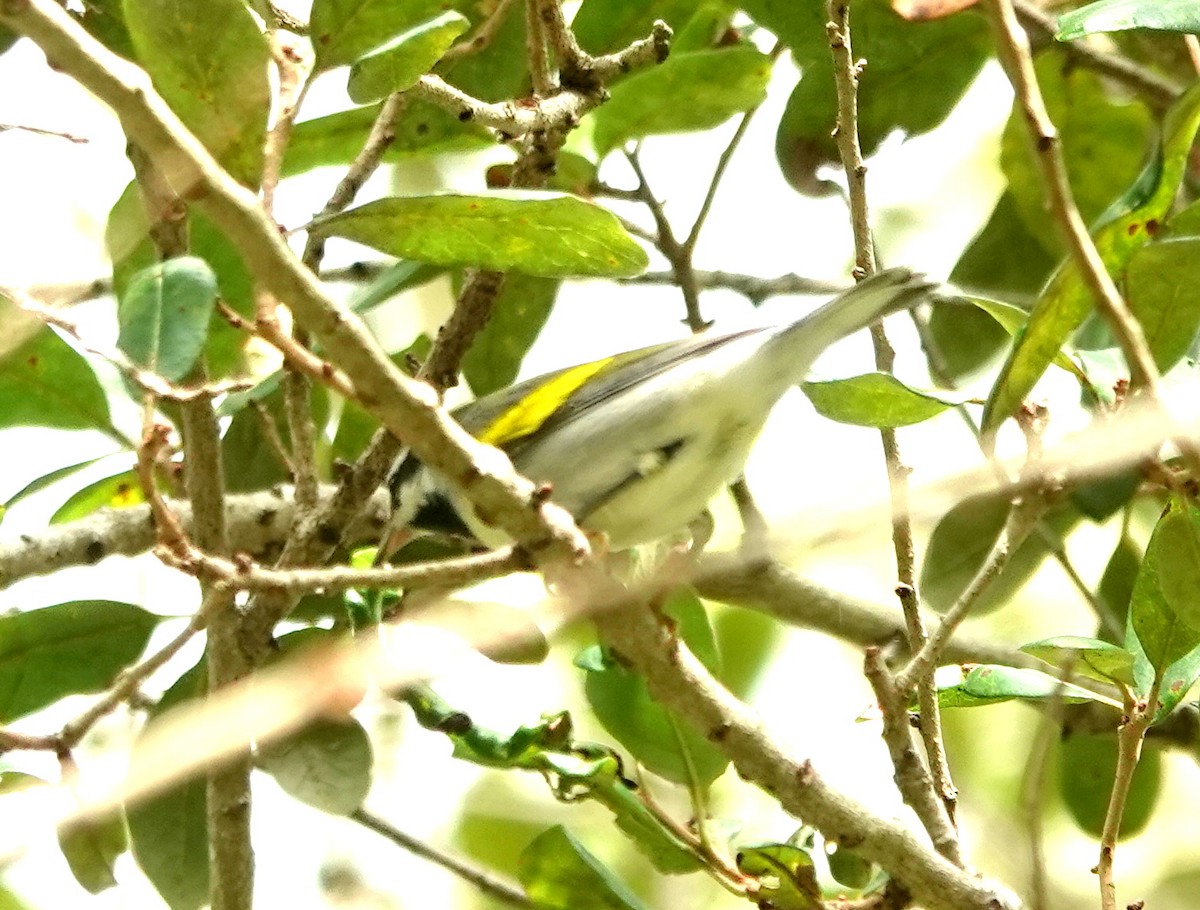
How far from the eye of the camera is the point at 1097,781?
8.12ft

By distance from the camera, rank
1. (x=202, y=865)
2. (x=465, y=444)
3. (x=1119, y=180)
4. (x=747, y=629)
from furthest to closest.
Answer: (x=747, y=629) → (x=1119, y=180) → (x=202, y=865) → (x=465, y=444)

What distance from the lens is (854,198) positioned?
1.78m

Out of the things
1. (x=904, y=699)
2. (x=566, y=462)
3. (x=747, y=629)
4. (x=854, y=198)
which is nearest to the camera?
(x=904, y=699)

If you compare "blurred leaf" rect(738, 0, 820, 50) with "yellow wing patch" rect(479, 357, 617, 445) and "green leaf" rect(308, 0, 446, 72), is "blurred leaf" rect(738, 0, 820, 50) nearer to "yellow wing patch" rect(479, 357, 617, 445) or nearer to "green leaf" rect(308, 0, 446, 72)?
"yellow wing patch" rect(479, 357, 617, 445)

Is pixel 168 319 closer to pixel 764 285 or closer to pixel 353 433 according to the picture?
pixel 353 433

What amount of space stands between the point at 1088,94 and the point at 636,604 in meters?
1.64

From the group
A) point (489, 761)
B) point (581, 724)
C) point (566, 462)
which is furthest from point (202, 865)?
point (581, 724)

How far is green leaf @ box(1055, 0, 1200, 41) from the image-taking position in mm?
1545

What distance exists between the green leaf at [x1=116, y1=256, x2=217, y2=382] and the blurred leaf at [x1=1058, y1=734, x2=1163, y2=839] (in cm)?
174

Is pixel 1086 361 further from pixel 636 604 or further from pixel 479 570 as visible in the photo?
pixel 479 570

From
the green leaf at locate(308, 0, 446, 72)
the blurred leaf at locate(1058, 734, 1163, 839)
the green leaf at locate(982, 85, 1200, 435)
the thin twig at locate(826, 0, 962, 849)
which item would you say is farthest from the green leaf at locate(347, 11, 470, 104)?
the blurred leaf at locate(1058, 734, 1163, 839)

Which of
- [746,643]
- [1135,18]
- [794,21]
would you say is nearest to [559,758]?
[1135,18]

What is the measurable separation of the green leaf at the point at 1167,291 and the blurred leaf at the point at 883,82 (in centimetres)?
88

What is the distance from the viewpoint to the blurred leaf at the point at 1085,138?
268cm
